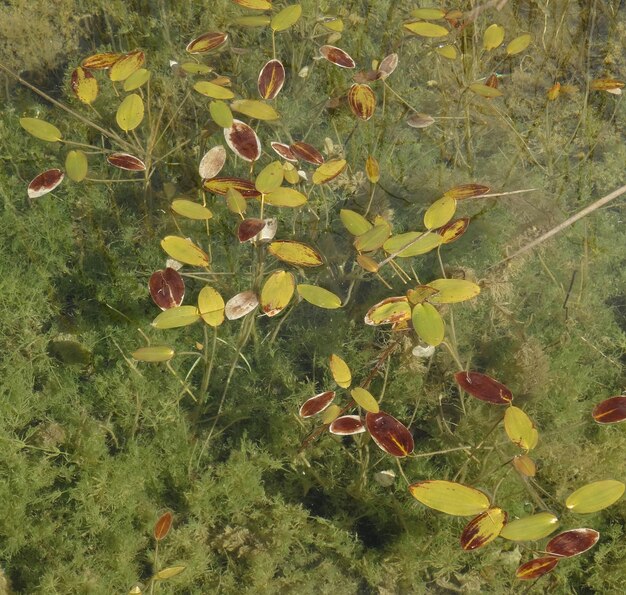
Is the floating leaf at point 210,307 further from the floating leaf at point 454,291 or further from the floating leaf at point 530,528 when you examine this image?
the floating leaf at point 530,528

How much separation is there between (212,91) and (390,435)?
1318 mm

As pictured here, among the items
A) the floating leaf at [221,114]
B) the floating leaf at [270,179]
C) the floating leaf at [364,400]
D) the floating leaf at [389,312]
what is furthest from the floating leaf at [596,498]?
the floating leaf at [221,114]

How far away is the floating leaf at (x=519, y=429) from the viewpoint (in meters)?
1.83

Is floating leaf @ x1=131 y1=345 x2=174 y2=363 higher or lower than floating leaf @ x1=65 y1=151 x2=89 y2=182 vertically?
lower

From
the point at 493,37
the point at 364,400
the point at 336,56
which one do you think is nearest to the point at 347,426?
the point at 364,400

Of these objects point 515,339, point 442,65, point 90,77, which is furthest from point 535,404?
point 90,77

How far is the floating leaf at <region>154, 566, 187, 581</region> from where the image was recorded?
190 cm

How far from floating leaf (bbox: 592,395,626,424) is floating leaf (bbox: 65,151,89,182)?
168 cm

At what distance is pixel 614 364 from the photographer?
2459 millimetres

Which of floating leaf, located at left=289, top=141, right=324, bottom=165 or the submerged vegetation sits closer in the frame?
the submerged vegetation

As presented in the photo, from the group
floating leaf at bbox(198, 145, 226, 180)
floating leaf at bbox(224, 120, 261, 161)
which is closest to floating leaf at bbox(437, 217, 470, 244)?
floating leaf at bbox(224, 120, 261, 161)

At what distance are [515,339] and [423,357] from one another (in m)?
0.32

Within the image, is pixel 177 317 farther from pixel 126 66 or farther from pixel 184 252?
pixel 126 66

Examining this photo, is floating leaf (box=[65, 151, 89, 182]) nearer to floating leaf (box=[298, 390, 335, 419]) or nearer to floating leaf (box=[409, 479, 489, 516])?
floating leaf (box=[298, 390, 335, 419])
